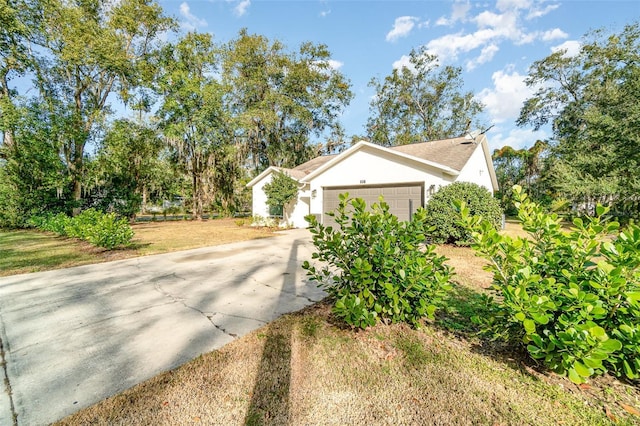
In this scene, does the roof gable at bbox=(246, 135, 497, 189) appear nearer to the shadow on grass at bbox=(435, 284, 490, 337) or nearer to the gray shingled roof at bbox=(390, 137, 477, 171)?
the gray shingled roof at bbox=(390, 137, 477, 171)

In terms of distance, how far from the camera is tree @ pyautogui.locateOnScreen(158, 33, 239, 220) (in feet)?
66.4

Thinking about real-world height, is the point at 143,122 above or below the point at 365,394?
above

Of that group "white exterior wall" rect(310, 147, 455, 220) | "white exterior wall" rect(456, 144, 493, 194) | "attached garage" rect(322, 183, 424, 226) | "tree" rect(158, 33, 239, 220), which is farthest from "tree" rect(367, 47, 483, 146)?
"attached garage" rect(322, 183, 424, 226)

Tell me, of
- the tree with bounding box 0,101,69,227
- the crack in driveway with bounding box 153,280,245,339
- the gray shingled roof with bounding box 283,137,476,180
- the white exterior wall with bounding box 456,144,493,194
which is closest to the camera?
the crack in driveway with bounding box 153,280,245,339

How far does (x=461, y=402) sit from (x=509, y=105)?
32.5 metres

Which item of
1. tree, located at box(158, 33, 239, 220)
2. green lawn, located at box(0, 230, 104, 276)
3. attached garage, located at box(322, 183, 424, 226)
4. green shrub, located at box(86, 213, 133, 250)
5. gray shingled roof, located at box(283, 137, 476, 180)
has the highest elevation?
tree, located at box(158, 33, 239, 220)

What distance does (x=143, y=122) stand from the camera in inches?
794

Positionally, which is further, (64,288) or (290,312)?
(64,288)

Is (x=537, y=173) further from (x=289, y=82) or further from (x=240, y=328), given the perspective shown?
(x=240, y=328)

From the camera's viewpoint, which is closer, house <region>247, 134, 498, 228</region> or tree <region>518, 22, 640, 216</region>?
house <region>247, 134, 498, 228</region>

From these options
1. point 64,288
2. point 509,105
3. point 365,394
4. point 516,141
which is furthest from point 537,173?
point 64,288

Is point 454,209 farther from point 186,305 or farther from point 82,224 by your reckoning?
point 82,224

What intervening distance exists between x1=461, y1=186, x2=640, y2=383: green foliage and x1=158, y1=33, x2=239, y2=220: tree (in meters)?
21.9

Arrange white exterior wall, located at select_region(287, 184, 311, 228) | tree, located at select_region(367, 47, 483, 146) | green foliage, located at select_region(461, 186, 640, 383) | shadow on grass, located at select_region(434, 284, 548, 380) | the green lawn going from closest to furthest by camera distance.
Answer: green foliage, located at select_region(461, 186, 640, 383) < shadow on grass, located at select_region(434, 284, 548, 380) < the green lawn < white exterior wall, located at select_region(287, 184, 311, 228) < tree, located at select_region(367, 47, 483, 146)
